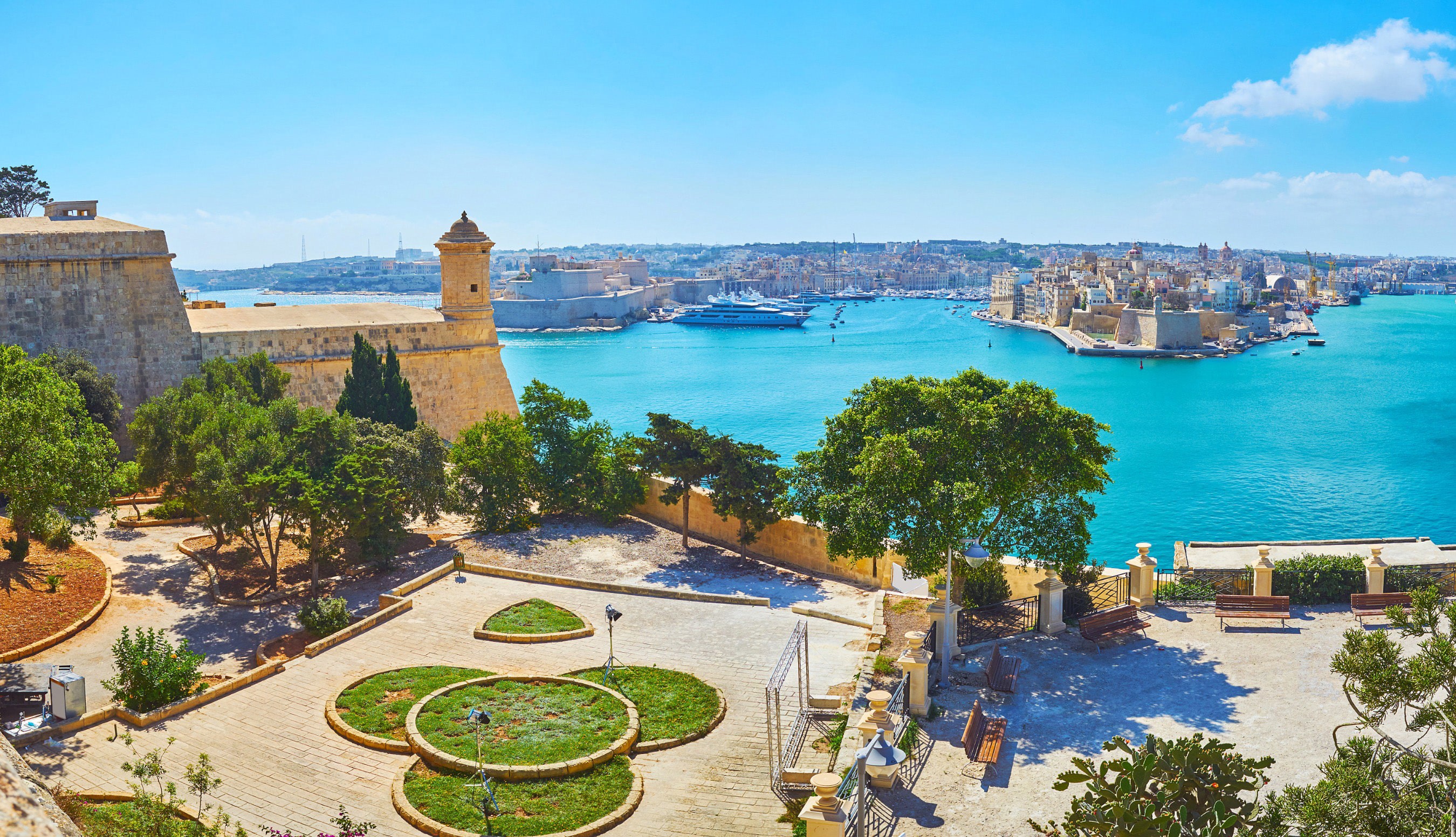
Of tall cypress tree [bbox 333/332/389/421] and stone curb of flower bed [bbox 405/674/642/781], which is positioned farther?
tall cypress tree [bbox 333/332/389/421]

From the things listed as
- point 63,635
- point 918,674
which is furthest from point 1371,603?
point 63,635

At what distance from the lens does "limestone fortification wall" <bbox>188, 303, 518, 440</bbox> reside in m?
25.1

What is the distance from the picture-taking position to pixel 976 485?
39.2ft

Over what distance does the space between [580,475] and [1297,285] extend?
204 m

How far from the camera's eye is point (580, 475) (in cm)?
2002

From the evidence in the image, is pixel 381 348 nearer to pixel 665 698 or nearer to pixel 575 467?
pixel 575 467

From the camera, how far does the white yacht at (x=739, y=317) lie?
118m

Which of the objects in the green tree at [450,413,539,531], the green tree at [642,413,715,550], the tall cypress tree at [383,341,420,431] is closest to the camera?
the green tree at [642,413,715,550]

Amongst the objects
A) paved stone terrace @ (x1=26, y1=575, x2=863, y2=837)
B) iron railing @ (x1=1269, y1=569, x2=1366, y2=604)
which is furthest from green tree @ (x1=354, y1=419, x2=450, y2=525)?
iron railing @ (x1=1269, y1=569, x2=1366, y2=604)

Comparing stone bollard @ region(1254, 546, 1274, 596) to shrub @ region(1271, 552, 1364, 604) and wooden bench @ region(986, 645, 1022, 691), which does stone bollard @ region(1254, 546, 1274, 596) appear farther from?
wooden bench @ region(986, 645, 1022, 691)

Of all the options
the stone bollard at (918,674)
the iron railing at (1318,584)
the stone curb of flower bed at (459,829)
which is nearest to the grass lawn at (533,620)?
the stone curb of flower bed at (459,829)

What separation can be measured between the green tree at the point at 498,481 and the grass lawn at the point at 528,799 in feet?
32.7

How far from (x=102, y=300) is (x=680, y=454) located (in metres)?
14.1

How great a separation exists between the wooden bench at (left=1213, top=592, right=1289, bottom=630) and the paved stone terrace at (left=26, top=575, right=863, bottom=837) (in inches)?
174
